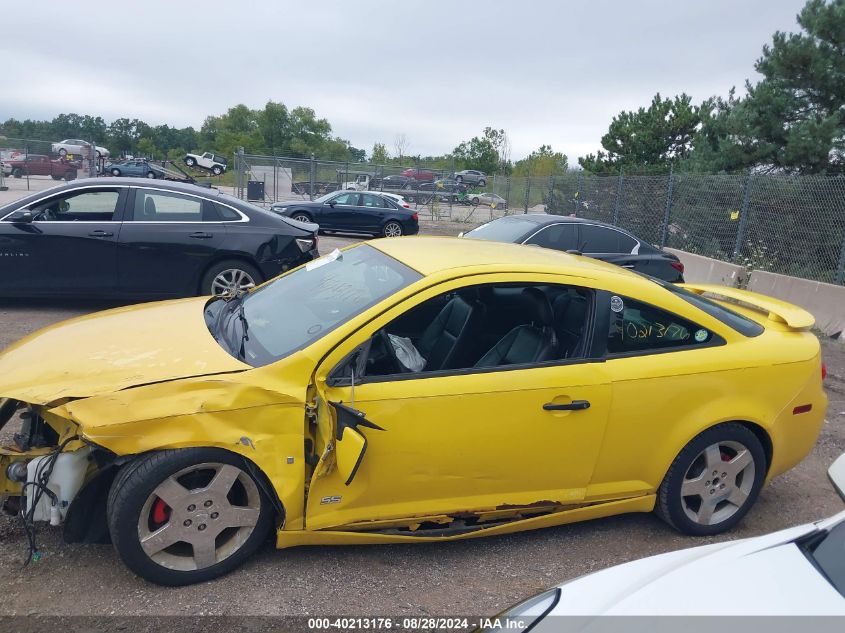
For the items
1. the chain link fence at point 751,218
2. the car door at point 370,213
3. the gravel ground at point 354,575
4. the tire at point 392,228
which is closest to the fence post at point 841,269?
the chain link fence at point 751,218

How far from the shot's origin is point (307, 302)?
358 cm

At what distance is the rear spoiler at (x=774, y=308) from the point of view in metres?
3.93

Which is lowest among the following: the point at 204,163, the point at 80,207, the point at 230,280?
the point at 230,280

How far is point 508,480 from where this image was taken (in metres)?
3.20

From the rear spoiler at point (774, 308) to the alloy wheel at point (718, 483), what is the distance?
87 centimetres

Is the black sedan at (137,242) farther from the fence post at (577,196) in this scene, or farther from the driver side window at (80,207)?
the fence post at (577,196)

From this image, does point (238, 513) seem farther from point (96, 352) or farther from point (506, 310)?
point (506, 310)

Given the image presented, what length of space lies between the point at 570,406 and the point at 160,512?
191 centimetres

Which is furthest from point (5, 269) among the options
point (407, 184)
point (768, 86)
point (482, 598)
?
point (407, 184)

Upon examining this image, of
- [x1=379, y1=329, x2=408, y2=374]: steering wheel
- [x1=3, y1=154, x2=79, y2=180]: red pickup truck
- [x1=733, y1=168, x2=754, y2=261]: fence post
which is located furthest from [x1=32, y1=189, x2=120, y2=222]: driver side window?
[x1=3, y1=154, x2=79, y2=180]: red pickup truck

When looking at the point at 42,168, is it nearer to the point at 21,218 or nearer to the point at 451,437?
the point at 21,218

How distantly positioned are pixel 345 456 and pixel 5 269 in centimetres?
604

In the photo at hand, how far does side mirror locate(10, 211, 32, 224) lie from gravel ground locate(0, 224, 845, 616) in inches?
190

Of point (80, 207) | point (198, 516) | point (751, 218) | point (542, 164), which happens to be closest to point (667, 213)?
point (751, 218)
